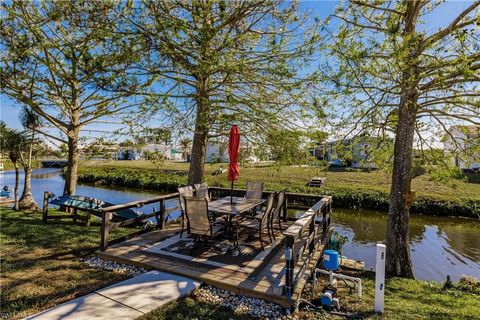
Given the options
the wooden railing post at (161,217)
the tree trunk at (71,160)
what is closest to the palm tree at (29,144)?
the tree trunk at (71,160)

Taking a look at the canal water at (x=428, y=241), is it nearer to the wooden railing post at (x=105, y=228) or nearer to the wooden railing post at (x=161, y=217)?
the wooden railing post at (x=161, y=217)

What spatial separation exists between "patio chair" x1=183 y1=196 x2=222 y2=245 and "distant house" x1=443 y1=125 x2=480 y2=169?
21.0 ft

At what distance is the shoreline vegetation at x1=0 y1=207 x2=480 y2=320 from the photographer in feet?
12.2

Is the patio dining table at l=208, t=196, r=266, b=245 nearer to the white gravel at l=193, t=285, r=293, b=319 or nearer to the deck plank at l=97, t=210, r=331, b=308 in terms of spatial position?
the deck plank at l=97, t=210, r=331, b=308

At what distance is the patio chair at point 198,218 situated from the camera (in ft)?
17.3

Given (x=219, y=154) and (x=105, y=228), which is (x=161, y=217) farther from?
(x=219, y=154)

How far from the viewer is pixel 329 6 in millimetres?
6922

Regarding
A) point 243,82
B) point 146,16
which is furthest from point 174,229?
point 146,16

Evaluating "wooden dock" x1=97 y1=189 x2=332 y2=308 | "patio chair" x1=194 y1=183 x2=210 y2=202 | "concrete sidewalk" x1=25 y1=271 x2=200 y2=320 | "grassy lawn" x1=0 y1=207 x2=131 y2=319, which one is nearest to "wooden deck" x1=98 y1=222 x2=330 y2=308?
"wooden dock" x1=97 y1=189 x2=332 y2=308

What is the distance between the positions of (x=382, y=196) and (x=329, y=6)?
1563 cm

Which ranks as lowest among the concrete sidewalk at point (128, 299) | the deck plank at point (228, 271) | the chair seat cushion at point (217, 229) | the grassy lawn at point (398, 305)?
the grassy lawn at point (398, 305)

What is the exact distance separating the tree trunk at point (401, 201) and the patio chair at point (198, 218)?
4.96 m

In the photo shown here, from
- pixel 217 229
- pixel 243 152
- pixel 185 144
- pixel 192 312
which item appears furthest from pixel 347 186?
pixel 192 312

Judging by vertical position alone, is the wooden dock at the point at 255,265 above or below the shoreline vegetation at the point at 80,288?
above
